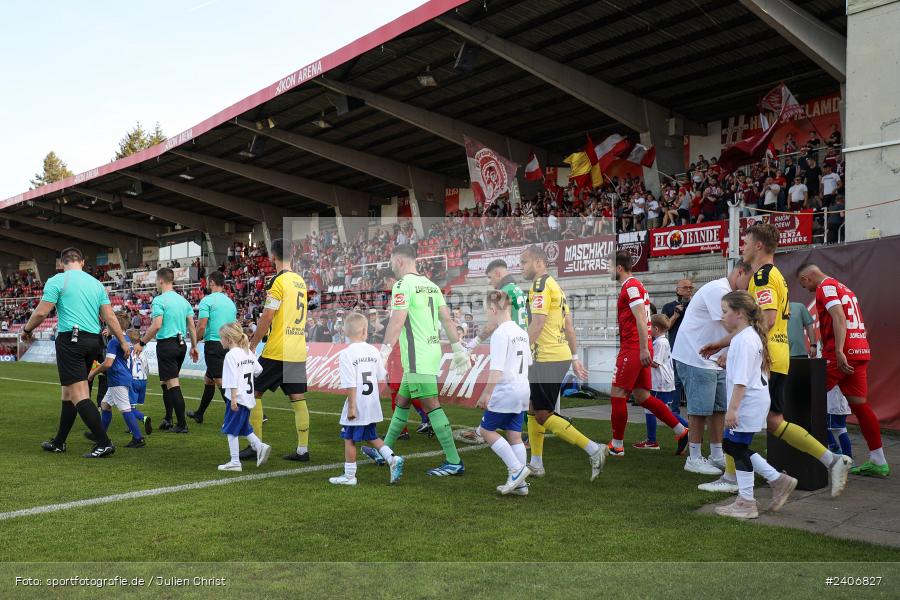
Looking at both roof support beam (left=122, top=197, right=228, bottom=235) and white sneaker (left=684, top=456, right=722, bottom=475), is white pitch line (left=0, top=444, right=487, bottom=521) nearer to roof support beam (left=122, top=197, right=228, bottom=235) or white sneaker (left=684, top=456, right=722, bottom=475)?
white sneaker (left=684, top=456, right=722, bottom=475)

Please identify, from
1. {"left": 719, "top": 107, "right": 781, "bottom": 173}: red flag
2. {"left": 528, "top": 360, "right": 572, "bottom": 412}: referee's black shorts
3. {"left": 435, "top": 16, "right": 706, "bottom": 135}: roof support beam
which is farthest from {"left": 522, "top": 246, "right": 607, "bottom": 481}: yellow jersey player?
{"left": 719, "top": 107, "right": 781, "bottom": 173}: red flag

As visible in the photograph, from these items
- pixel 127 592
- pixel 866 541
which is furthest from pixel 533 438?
pixel 127 592

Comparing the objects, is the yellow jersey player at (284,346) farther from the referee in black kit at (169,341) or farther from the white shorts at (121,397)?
the referee in black kit at (169,341)

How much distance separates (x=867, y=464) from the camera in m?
6.59

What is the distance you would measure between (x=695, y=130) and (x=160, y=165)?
23.4 meters

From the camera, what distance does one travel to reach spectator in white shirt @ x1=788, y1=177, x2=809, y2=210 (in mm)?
17203

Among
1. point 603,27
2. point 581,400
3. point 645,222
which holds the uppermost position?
point 603,27

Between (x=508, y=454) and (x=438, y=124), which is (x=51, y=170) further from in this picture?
(x=508, y=454)

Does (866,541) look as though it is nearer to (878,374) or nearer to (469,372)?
(878,374)

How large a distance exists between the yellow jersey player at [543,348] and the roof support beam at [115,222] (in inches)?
1673

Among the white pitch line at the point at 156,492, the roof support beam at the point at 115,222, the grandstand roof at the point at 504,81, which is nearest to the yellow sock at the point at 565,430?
the white pitch line at the point at 156,492

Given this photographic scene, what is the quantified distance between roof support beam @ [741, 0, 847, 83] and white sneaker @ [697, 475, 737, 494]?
533 inches

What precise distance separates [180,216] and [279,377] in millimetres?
38211

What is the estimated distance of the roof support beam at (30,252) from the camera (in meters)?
55.4
